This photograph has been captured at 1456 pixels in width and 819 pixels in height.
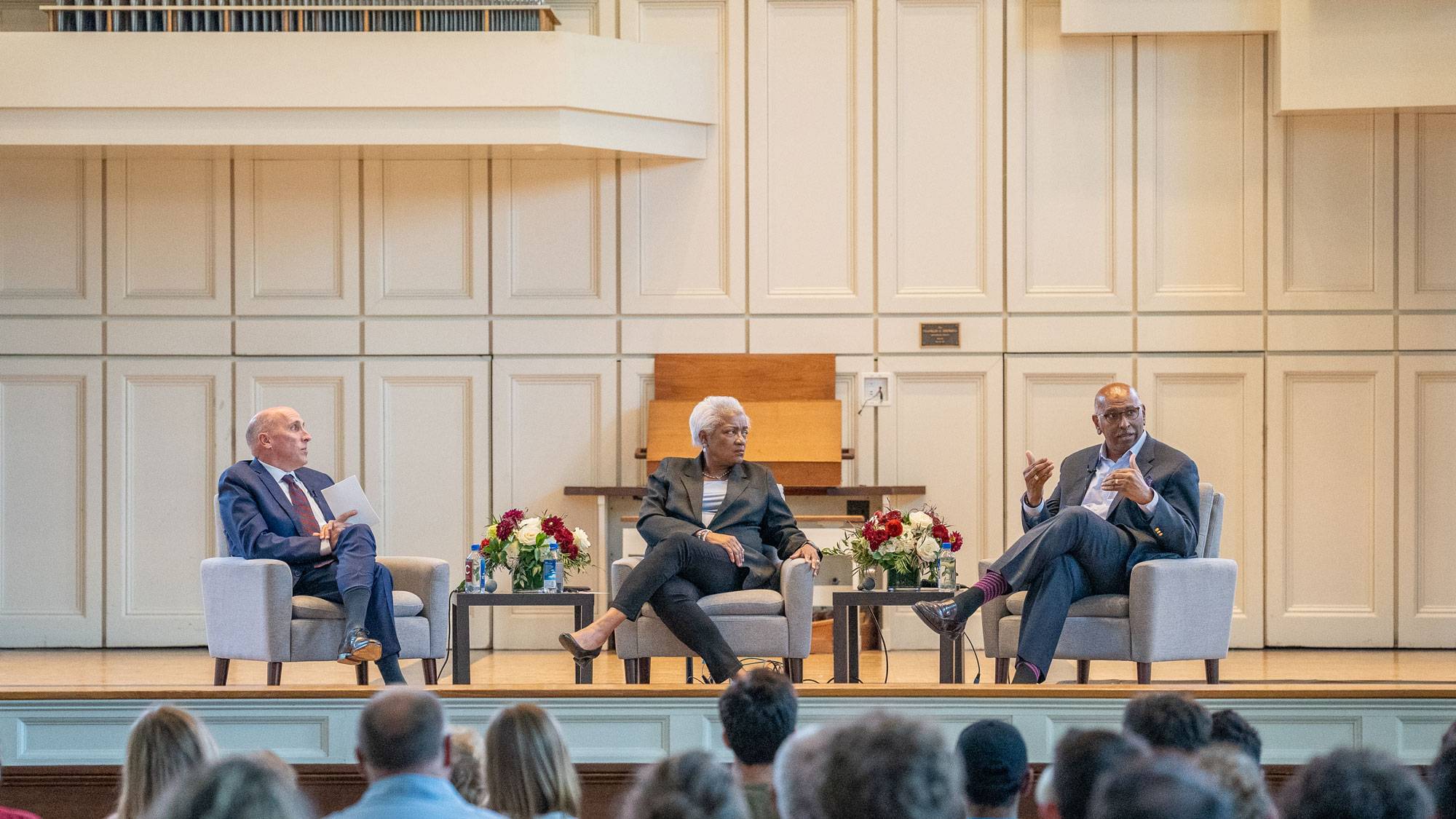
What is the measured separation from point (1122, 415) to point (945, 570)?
83 cm

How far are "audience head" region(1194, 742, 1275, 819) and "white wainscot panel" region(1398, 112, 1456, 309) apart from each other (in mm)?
5558

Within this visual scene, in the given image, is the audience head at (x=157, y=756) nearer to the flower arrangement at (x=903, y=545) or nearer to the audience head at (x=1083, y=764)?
the audience head at (x=1083, y=764)

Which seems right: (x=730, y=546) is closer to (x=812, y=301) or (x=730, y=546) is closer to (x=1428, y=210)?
(x=812, y=301)

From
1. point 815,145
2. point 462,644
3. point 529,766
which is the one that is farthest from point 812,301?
point 529,766

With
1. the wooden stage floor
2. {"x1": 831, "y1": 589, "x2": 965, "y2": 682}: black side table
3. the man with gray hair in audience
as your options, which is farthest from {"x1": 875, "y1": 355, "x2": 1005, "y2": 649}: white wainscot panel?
the man with gray hair in audience

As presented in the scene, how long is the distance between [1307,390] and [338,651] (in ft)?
14.5

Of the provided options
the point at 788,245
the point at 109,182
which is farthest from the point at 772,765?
the point at 109,182

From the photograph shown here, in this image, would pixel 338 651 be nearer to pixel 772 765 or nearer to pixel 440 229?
pixel 440 229

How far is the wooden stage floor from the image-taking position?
231 inches

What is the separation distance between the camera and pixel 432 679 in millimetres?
5281

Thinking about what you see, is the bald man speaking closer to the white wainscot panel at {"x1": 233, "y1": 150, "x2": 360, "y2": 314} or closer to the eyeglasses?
the eyeglasses

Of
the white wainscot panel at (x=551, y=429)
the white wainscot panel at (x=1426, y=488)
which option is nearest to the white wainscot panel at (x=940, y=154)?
the white wainscot panel at (x=551, y=429)

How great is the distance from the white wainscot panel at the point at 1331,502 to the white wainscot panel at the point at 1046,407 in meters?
0.78

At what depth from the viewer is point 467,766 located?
2.28 m
